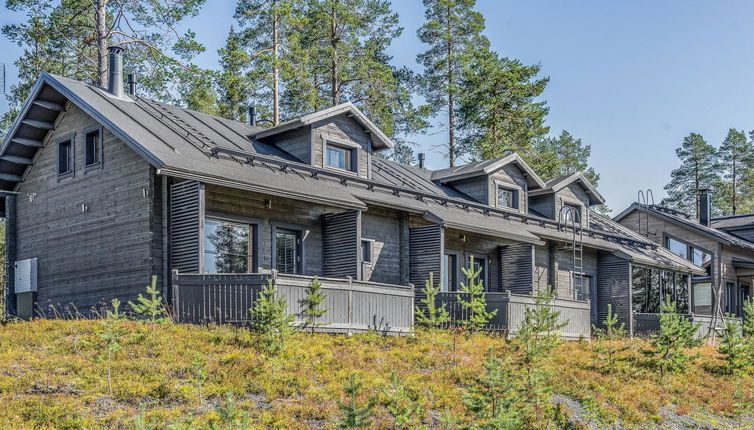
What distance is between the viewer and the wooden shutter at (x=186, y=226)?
18.0 m

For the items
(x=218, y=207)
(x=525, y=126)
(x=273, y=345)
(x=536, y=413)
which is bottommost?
(x=536, y=413)

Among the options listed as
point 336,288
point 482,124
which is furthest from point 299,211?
point 482,124

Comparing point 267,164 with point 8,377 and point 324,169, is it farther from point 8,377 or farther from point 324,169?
point 8,377

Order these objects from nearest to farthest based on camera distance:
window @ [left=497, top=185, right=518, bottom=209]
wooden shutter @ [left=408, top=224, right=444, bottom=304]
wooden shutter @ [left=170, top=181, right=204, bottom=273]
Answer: wooden shutter @ [left=170, top=181, right=204, bottom=273]
wooden shutter @ [left=408, top=224, right=444, bottom=304]
window @ [left=497, top=185, right=518, bottom=209]

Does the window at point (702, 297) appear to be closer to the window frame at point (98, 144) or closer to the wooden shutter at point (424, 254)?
the wooden shutter at point (424, 254)

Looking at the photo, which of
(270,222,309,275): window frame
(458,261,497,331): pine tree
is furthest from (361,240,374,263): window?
(458,261,497,331): pine tree

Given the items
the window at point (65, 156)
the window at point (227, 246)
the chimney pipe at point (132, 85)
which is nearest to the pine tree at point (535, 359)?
the window at point (227, 246)

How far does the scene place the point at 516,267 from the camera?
2705cm

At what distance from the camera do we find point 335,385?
13320 mm

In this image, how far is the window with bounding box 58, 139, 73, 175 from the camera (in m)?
21.4

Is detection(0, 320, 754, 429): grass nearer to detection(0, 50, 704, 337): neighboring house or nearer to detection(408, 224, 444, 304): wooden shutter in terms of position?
detection(0, 50, 704, 337): neighboring house

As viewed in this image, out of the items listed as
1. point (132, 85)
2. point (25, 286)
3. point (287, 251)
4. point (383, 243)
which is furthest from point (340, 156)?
point (25, 286)

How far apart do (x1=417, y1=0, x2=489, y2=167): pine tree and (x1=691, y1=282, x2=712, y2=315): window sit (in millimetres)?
14438

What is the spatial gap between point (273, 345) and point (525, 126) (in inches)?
1265
